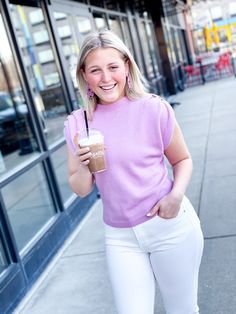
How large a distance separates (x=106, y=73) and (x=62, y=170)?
4.10 m

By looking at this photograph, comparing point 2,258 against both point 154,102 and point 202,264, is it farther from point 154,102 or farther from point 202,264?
point 154,102

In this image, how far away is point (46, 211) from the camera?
492 cm

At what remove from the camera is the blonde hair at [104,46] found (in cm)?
171

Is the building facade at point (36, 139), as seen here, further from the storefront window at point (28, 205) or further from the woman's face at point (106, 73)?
the woman's face at point (106, 73)

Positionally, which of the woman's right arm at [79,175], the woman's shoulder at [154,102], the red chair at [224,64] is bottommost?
the red chair at [224,64]

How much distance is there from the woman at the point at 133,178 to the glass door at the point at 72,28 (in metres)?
3.97

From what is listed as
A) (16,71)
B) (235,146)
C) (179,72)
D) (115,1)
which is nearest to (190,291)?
(16,71)

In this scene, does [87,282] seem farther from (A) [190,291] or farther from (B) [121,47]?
(B) [121,47]

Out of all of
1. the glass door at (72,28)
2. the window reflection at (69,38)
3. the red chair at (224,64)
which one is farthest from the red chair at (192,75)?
the window reflection at (69,38)

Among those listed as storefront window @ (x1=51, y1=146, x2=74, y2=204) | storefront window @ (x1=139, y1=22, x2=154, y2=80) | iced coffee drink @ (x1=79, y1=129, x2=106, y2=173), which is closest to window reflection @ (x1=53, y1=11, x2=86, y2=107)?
storefront window @ (x1=51, y1=146, x2=74, y2=204)

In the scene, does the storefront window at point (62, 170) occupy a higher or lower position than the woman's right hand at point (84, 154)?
lower

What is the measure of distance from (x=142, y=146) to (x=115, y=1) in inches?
364

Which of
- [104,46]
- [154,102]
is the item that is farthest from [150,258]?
[104,46]

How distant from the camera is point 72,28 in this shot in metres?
6.50
